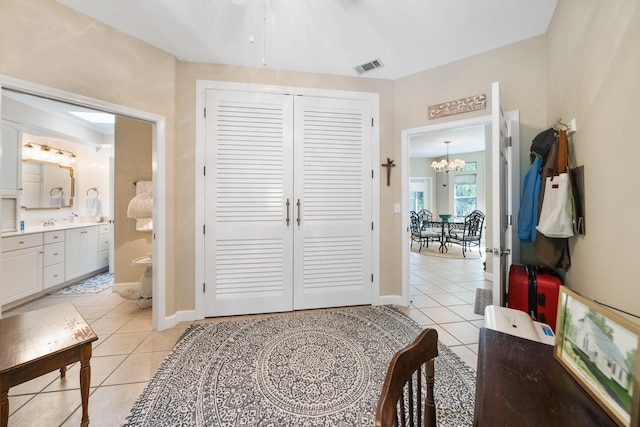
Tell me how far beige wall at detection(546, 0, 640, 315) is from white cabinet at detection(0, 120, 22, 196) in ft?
18.7

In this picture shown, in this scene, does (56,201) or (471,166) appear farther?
(471,166)

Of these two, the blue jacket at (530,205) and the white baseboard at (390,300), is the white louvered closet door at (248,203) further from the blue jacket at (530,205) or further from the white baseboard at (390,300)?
the blue jacket at (530,205)

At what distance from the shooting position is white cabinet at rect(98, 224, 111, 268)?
4285 millimetres

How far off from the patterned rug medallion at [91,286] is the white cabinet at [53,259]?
170mm

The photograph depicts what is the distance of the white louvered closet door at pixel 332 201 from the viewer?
279 centimetres

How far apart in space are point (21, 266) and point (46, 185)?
1.55 m

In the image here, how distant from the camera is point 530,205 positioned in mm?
1984

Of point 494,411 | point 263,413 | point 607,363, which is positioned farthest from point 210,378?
point 607,363

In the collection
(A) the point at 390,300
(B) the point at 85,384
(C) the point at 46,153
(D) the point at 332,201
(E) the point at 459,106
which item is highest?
(E) the point at 459,106

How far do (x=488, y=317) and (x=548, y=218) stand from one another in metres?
0.92

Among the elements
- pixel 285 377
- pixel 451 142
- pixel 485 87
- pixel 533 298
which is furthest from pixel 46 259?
pixel 451 142

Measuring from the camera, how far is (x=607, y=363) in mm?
624

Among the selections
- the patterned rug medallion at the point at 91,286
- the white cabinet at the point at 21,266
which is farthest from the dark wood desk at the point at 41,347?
the patterned rug medallion at the point at 91,286

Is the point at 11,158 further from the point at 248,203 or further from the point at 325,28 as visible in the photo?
the point at 325,28
